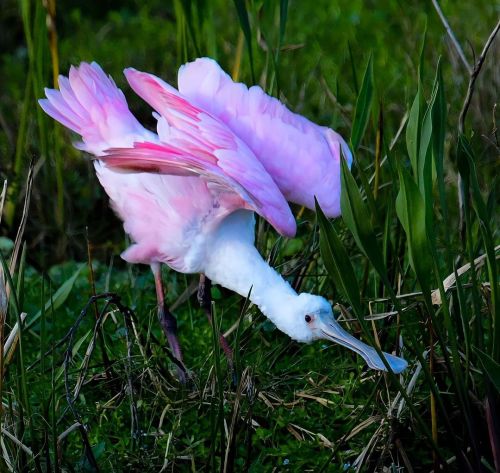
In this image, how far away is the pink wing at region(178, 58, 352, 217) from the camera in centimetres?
236

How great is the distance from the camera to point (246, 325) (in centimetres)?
246

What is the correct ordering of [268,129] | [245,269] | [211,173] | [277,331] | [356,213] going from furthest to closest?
[277,331] → [268,129] → [245,269] → [211,173] → [356,213]

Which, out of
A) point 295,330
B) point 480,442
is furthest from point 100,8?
point 480,442

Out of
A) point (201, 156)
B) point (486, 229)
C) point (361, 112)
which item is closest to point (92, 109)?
point (201, 156)

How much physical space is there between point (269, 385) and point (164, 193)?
0.49 metres

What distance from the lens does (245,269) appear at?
2273 mm

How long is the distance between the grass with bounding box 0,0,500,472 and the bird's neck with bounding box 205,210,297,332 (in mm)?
106

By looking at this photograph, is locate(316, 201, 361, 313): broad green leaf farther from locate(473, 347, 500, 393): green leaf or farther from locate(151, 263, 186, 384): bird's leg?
locate(151, 263, 186, 384): bird's leg

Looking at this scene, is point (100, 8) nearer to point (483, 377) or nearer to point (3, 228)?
point (3, 228)

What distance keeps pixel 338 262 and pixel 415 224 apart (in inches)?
5.2

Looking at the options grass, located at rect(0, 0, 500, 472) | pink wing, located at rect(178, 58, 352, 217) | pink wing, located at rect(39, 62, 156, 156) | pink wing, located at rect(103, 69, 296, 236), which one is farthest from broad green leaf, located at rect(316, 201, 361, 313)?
pink wing, located at rect(39, 62, 156, 156)

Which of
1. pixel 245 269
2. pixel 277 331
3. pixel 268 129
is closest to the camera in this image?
pixel 245 269

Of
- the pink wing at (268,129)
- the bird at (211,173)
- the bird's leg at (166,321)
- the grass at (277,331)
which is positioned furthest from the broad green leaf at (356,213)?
the bird's leg at (166,321)

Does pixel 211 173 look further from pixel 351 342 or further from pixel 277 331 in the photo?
pixel 277 331
